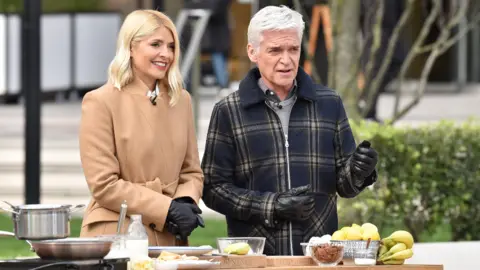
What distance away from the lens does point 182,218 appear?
5.29m

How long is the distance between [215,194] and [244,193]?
0.15 m

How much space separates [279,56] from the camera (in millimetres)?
5512

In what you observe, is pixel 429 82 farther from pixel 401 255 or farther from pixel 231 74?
pixel 401 255

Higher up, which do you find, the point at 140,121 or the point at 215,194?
the point at 140,121

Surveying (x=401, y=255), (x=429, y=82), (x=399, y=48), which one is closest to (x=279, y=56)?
(x=401, y=255)

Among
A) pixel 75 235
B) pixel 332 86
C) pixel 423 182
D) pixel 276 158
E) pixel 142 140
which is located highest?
pixel 142 140

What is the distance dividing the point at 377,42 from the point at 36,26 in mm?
2775

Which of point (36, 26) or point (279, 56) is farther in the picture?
point (36, 26)

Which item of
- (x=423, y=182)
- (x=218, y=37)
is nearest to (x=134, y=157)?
(x=423, y=182)

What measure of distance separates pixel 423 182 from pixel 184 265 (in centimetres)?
518

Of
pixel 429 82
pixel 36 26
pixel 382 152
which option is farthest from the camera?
pixel 429 82

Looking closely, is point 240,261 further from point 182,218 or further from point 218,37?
point 218,37

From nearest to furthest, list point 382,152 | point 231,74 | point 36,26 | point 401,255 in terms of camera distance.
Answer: point 401,255 → point 382,152 → point 36,26 → point 231,74

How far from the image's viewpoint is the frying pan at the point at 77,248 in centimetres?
452
